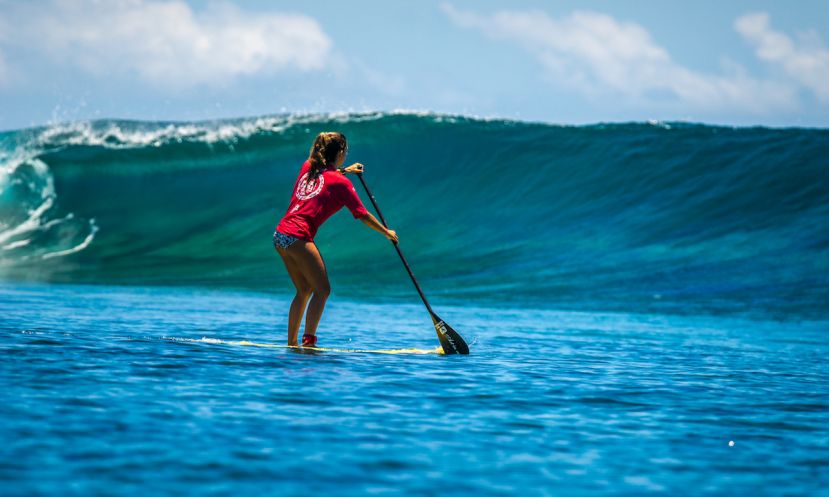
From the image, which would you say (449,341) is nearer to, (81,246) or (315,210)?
(315,210)

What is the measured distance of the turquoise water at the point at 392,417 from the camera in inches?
134

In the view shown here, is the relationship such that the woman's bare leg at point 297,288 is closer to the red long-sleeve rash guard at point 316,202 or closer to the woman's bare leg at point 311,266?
the woman's bare leg at point 311,266

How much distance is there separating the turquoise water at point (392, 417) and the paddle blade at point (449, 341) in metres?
0.26

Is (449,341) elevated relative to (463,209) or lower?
lower

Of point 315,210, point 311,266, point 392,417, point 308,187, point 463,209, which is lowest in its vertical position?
point 392,417

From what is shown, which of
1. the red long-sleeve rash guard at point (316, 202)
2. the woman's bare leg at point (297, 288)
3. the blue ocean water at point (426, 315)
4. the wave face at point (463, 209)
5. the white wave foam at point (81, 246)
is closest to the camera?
the blue ocean water at point (426, 315)

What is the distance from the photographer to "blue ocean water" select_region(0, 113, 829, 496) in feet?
12.1

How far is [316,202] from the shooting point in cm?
655

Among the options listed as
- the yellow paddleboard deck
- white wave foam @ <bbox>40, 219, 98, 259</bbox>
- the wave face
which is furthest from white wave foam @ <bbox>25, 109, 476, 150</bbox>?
the yellow paddleboard deck

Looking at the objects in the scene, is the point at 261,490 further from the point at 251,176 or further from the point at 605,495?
the point at 251,176

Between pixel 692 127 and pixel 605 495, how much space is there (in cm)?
2345

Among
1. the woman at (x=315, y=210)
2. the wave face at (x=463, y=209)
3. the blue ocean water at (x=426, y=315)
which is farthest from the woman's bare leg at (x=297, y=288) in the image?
the wave face at (x=463, y=209)

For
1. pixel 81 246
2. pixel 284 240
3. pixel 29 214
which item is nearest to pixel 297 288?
pixel 284 240

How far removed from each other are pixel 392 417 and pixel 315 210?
7.87 feet
